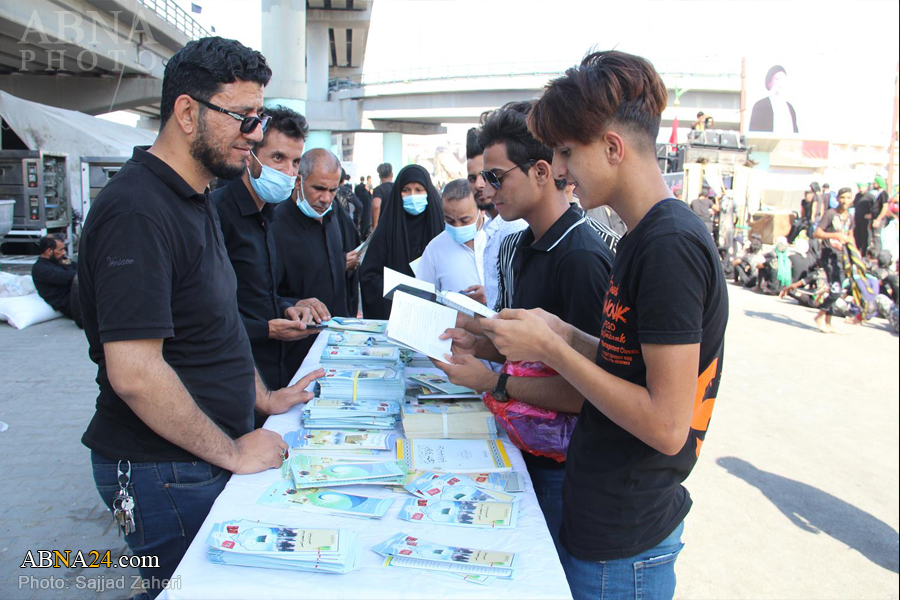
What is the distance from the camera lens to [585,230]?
2.07 m

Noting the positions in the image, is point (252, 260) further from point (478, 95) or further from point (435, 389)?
point (478, 95)

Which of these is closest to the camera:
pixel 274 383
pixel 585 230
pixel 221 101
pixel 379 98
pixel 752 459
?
→ pixel 221 101

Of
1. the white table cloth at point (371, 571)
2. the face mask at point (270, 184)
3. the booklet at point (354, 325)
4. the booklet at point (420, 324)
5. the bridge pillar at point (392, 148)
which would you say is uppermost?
the bridge pillar at point (392, 148)

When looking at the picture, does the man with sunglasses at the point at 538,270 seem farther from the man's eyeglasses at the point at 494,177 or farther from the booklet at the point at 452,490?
the booklet at the point at 452,490

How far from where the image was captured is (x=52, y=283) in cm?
731

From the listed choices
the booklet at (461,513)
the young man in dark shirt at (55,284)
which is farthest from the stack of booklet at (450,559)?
the young man in dark shirt at (55,284)

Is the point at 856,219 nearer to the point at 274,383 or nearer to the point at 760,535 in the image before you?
the point at 760,535

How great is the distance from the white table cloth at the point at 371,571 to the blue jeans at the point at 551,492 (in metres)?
0.34

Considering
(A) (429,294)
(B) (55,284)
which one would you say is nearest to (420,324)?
(A) (429,294)

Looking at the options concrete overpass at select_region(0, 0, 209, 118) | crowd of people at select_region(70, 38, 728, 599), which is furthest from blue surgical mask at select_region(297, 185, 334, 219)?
concrete overpass at select_region(0, 0, 209, 118)

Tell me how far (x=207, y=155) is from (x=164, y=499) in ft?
3.30

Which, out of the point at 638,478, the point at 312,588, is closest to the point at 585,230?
the point at 638,478

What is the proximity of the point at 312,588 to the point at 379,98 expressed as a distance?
36.7 m

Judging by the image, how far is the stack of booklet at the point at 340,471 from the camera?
69.1 inches
